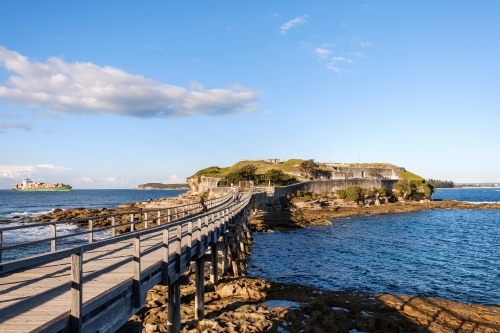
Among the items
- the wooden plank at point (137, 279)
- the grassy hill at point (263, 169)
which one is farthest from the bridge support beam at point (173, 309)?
the grassy hill at point (263, 169)

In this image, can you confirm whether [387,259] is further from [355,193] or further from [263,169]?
[263,169]

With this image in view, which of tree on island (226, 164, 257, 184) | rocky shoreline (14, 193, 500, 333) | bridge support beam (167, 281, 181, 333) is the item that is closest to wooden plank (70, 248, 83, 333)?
bridge support beam (167, 281, 181, 333)

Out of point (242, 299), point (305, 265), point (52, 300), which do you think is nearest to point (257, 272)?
point (305, 265)

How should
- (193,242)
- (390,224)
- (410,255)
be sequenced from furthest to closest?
(390,224), (410,255), (193,242)

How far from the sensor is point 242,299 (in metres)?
19.7

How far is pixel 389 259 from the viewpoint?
33.6 meters

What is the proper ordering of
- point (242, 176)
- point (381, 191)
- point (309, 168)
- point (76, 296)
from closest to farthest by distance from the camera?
1. point (76, 296)
2. point (242, 176)
3. point (381, 191)
4. point (309, 168)

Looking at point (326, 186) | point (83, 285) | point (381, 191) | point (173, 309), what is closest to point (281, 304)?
point (173, 309)

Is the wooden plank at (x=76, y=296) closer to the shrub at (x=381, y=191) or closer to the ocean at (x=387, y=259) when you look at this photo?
the ocean at (x=387, y=259)

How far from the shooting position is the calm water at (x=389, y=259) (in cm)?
2458

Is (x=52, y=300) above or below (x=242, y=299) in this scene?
above

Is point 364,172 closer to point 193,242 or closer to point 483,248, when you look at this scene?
point 483,248

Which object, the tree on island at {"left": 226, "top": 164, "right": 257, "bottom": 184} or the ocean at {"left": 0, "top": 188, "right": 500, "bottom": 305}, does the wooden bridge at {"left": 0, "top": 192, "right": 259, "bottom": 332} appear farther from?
the tree on island at {"left": 226, "top": 164, "right": 257, "bottom": 184}

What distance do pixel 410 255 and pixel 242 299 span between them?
21.4m
